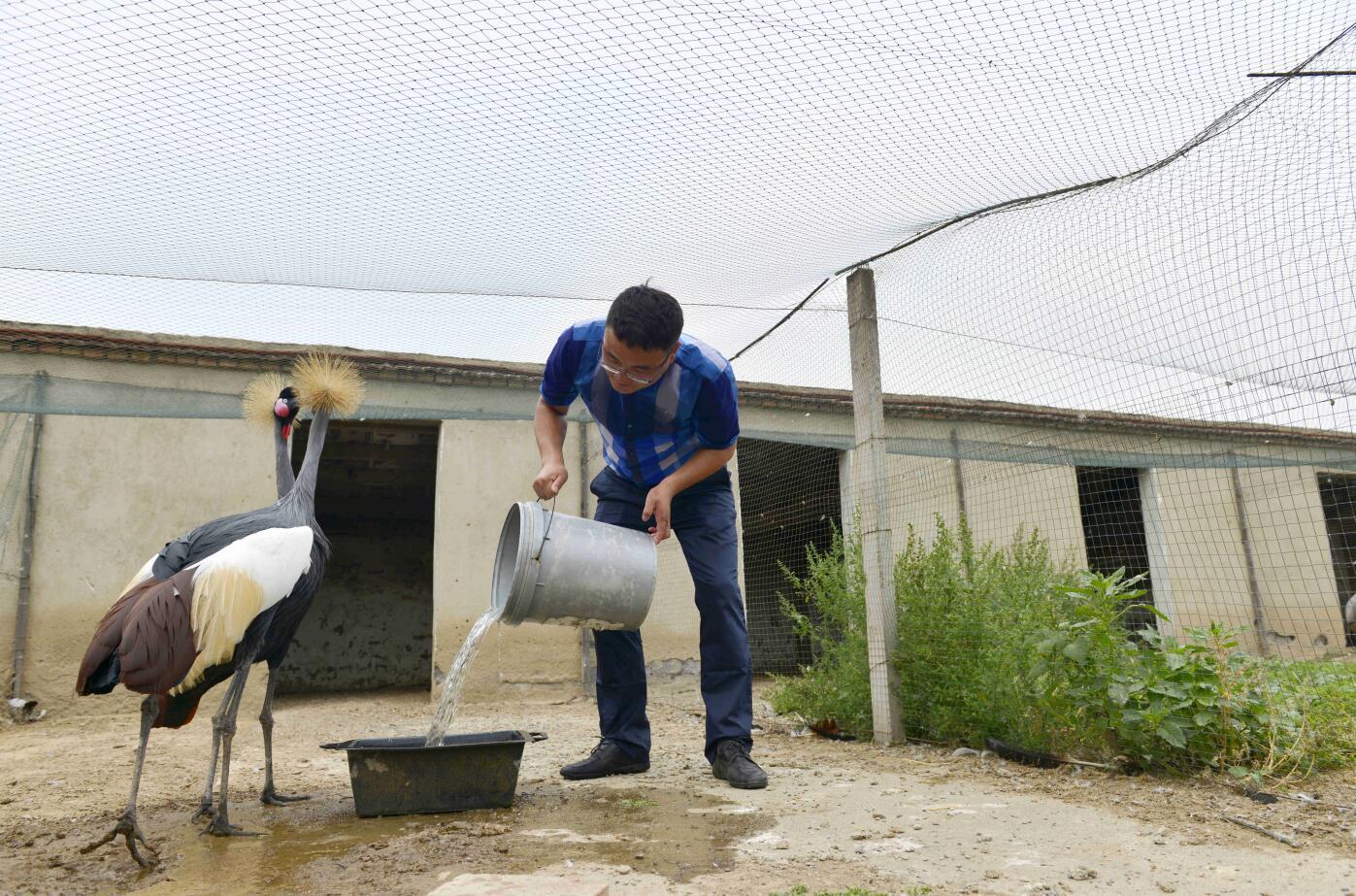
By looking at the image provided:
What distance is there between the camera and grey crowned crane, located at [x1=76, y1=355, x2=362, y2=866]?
98.2 inches

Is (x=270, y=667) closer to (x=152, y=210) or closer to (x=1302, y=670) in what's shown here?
(x=152, y=210)

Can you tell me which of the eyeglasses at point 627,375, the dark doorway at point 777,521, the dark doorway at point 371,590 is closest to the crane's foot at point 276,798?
the eyeglasses at point 627,375

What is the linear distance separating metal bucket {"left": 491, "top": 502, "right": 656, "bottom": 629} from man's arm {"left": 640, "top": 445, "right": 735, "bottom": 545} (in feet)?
0.24

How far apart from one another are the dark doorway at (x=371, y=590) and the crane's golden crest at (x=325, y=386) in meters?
7.28

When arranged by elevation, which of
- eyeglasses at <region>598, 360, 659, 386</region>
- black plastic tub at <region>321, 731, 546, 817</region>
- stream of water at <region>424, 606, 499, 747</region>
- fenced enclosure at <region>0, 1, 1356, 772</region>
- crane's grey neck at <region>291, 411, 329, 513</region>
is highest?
fenced enclosure at <region>0, 1, 1356, 772</region>

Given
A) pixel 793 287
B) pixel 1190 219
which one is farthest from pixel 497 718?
pixel 1190 219

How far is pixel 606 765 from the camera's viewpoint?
3.36 m

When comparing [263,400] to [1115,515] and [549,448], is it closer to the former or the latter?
[549,448]

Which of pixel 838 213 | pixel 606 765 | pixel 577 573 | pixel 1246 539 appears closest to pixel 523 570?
pixel 577 573

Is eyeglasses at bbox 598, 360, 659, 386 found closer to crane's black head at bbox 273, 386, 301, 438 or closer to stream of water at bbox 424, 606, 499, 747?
stream of water at bbox 424, 606, 499, 747

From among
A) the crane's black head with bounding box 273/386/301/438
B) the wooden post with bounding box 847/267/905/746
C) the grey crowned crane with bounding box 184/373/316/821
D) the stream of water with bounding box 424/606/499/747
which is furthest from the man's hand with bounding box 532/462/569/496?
the wooden post with bounding box 847/267/905/746

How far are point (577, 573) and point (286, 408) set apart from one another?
62.7 inches

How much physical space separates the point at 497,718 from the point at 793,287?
355 cm

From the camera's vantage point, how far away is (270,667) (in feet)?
10.7
